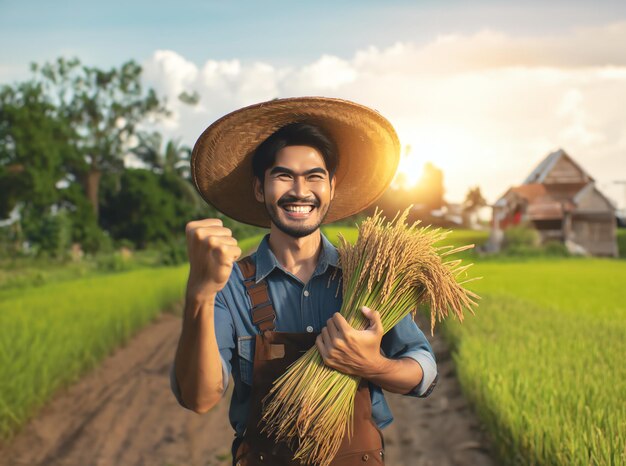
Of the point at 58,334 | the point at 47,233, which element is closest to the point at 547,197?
the point at 47,233

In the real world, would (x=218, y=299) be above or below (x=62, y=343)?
above

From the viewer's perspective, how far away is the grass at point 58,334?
4.80m

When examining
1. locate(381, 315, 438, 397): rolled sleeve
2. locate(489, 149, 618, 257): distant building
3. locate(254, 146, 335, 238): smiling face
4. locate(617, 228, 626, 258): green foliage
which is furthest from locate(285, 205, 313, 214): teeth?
locate(617, 228, 626, 258): green foliage

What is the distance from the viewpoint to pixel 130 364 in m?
7.12

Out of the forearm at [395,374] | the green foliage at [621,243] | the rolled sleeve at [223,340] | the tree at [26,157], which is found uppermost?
the tree at [26,157]

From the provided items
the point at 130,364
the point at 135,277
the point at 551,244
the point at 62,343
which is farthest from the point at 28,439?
the point at 551,244

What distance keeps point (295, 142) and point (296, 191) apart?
15 cm

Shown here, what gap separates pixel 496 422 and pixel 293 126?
286 centimetres

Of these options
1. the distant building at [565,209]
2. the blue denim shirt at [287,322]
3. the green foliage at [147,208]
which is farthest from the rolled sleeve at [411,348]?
the green foliage at [147,208]

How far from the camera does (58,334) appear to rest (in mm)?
6027

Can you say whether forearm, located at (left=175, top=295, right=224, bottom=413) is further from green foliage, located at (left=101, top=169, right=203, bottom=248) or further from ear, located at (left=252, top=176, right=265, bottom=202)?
green foliage, located at (left=101, top=169, right=203, bottom=248)

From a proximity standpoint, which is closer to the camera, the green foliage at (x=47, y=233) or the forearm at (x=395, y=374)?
the forearm at (x=395, y=374)

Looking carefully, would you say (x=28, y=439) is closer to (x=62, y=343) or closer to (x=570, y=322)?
(x=62, y=343)

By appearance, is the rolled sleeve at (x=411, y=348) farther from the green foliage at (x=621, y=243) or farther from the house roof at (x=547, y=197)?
the green foliage at (x=621, y=243)
